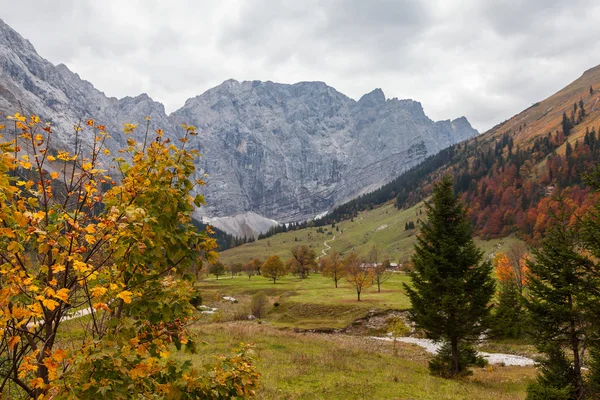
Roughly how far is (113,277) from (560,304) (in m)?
22.1

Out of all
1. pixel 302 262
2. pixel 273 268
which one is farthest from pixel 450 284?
pixel 302 262

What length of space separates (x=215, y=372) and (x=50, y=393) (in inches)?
94.2

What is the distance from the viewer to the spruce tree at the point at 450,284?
Result: 24969 millimetres

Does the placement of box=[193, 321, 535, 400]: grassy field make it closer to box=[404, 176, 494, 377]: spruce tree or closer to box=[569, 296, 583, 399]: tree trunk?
box=[404, 176, 494, 377]: spruce tree

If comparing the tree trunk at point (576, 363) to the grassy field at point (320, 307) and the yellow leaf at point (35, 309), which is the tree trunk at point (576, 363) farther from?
the grassy field at point (320, 307)

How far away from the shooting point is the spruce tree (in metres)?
25.0

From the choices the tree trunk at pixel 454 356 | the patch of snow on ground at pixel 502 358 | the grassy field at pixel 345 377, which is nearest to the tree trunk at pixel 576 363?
the grassy field at pixel 345 377

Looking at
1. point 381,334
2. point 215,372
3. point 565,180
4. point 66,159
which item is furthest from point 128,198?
point 565,180

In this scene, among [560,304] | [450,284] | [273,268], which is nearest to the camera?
[560,304]

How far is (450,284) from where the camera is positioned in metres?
25.0

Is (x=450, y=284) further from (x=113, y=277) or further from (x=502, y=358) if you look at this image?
(x=502, y=358)

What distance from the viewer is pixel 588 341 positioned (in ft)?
56.6

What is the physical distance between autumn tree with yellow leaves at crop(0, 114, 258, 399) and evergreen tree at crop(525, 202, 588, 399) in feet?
63.2

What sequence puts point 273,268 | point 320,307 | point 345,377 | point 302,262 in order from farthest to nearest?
point 302,262 → point 273,268 → point 320,307 → point 345,377
